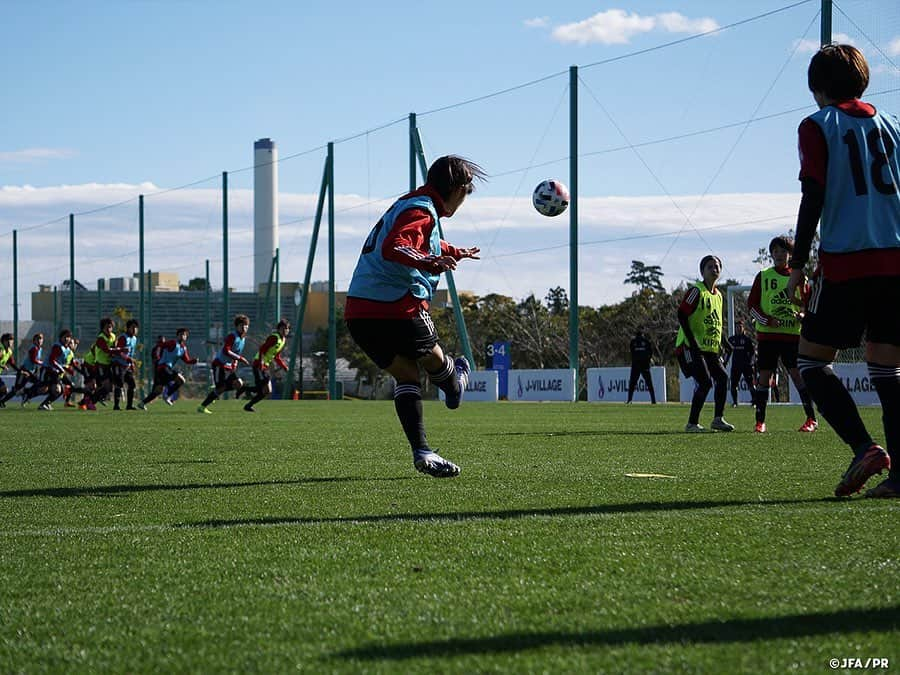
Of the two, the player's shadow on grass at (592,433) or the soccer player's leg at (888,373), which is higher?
the soccer player's leg at (888,373)

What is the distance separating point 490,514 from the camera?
223 inches

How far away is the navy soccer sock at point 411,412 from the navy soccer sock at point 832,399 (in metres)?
2.41

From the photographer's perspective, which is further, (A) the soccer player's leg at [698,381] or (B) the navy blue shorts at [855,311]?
(A) the soccer player's leg at [698,381]

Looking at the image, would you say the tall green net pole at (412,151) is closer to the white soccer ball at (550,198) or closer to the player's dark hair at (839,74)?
the white soccer ball at (550,198)

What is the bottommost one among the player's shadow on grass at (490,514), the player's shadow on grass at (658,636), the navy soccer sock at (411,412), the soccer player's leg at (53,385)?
the soccer player's leg at (53,385)

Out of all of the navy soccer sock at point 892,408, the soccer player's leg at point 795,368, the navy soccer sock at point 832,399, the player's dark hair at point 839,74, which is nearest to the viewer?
the navy soccer sock at point 892,408

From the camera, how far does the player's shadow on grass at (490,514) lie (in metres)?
5.51

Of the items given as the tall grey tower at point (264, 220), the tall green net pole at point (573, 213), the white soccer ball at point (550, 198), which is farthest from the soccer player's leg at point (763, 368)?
the tall grey tower at point (264, 220)

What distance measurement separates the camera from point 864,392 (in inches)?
1062

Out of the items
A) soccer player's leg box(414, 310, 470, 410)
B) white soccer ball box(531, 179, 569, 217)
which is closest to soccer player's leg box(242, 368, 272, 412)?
white soccer ball box(531, 179, 569, 217)

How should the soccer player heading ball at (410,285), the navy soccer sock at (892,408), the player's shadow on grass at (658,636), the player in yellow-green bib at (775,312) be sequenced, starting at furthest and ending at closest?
1. the player in yellow-green bib at (775,312)
2. the soccer player heading ball at (410,285)
3. the navy soccer sock at (892,408)
4. the player's shadow on grass at (658,636)

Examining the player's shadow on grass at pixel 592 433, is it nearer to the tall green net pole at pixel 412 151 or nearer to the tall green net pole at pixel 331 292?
the tall green net pole at pixel 412 151

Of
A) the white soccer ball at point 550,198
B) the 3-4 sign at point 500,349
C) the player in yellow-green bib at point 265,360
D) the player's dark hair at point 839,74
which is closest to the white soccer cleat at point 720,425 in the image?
the white soccer ball at point 550,198

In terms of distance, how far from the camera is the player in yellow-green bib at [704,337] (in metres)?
14.1
